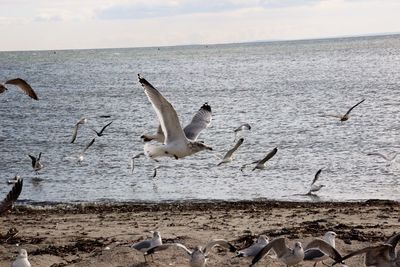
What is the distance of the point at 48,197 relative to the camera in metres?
18.7

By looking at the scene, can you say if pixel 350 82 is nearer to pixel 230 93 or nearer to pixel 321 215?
pixel 230 93

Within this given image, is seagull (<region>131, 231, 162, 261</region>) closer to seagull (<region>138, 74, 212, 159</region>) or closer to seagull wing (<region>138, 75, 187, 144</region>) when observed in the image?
seagull (<region>138, 74, 212, 159</region>)

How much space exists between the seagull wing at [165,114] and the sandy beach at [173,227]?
1.61 m

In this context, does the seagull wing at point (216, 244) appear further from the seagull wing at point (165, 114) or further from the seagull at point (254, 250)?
the seagull wing at point (165, 114)

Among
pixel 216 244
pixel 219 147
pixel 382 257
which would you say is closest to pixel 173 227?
pixel 216 244

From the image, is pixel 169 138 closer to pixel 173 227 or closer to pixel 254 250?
pixel 173 227

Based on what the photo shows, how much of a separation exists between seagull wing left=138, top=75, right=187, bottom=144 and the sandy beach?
5.28ft

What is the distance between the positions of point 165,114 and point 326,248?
3308 millimetres

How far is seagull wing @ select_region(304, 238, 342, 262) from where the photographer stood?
9250 millimetres

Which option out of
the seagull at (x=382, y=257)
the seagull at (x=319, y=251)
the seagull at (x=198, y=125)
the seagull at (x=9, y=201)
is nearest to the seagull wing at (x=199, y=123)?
the seagull at (x=198, y=125)

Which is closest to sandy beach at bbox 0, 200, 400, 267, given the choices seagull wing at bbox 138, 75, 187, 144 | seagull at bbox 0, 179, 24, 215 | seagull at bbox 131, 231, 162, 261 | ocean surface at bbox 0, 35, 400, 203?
seagull at bbox 131, 231, 162, 261

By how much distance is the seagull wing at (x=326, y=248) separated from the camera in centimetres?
925

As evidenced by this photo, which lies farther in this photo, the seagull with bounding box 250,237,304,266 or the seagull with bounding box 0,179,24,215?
the seagull with bounding box 0,179,24,215

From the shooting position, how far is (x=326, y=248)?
9414mm
